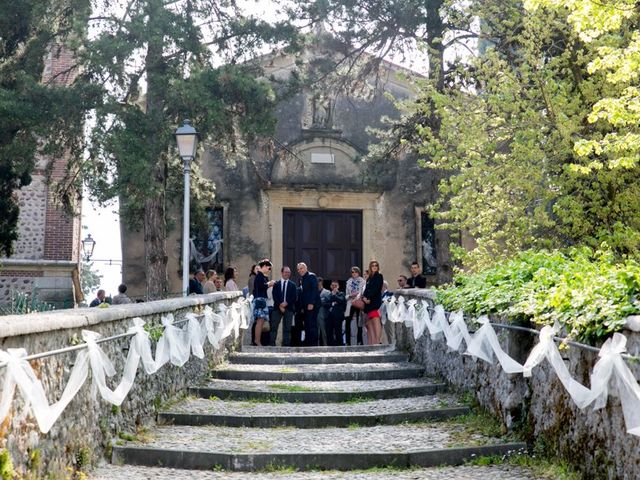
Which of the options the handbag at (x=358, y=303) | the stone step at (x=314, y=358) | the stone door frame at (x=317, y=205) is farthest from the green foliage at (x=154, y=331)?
the stone door frame at (x=317, y=205)

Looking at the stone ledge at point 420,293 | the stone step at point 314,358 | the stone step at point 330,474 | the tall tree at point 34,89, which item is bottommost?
the stone step at point 330,474

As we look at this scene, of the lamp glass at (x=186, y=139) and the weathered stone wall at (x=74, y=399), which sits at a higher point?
the lamp glass at (x=186, y=139)

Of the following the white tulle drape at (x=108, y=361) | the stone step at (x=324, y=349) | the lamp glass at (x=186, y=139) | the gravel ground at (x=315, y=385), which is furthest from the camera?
the stone step at (x=324, y=349)

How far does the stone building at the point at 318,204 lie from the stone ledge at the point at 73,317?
11432 millimetres

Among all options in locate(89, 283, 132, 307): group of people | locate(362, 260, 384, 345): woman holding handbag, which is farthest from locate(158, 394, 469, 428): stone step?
locate(89, 283, 132, 307): group of people

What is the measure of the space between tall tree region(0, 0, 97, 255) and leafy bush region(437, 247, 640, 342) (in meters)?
8.70

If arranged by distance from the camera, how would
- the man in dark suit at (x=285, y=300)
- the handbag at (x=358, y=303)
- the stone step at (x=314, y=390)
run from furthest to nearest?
the man in dark suit at (x=285, y=300) < the handbag at (x=358, y=303) < the stone step at (x=314, y=390)

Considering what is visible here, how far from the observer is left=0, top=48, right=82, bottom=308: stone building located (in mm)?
22312

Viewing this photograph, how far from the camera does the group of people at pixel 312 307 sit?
51.7 feet

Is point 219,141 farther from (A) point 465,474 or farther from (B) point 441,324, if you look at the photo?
(A) point 465,474

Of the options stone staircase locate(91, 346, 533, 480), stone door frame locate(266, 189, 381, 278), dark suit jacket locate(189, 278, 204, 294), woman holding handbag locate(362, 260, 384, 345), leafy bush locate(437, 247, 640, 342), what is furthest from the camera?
stone door frame locate(266, 189, 381, 278)

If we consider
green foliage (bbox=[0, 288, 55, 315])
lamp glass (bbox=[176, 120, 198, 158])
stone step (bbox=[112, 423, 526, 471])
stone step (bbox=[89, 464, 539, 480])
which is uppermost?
lamp glass (bbox=[176, 120, 198, 158])

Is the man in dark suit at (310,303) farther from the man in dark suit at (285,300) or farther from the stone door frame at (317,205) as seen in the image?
the stone door frame at (317,205)

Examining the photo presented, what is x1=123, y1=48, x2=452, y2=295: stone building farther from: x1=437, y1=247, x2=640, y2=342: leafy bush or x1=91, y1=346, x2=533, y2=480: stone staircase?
x1=437, y1=247, x2=640, y2=342: leafy bush
